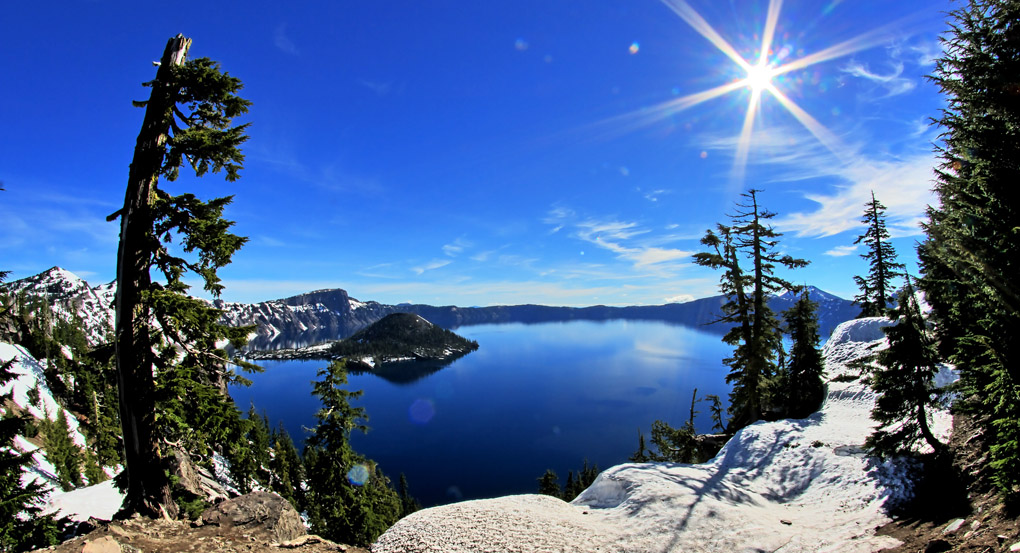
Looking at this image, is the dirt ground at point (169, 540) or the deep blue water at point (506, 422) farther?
the deep blue water at point (506, 422)

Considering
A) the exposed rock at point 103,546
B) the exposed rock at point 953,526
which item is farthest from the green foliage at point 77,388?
the exposed rock at point 953,526

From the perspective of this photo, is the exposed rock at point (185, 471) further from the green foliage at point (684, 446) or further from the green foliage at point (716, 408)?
the green foliage at point (684, 446)

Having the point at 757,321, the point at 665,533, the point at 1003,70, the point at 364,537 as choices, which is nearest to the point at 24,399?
the point at 364,537

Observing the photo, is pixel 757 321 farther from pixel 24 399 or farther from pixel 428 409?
pixel 428 409

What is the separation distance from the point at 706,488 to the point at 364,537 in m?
19.4

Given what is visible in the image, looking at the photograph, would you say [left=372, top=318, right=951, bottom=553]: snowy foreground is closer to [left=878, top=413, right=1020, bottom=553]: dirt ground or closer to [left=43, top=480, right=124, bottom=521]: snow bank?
[left=878, top=413, right=1020, bottom=553]: dirt ground

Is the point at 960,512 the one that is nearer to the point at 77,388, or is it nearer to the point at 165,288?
the point at 165,288

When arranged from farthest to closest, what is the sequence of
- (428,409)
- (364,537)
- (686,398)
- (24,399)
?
(428,409)
(686,398)
(24,399)
(364,537)

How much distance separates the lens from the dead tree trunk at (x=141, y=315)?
8070mm

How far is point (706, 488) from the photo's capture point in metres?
14.0

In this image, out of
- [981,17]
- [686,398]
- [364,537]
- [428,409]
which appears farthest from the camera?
[428,409]

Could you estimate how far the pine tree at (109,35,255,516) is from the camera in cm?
812

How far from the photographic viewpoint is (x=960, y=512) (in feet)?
29.3

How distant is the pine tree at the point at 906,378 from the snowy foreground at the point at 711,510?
3.05ft
